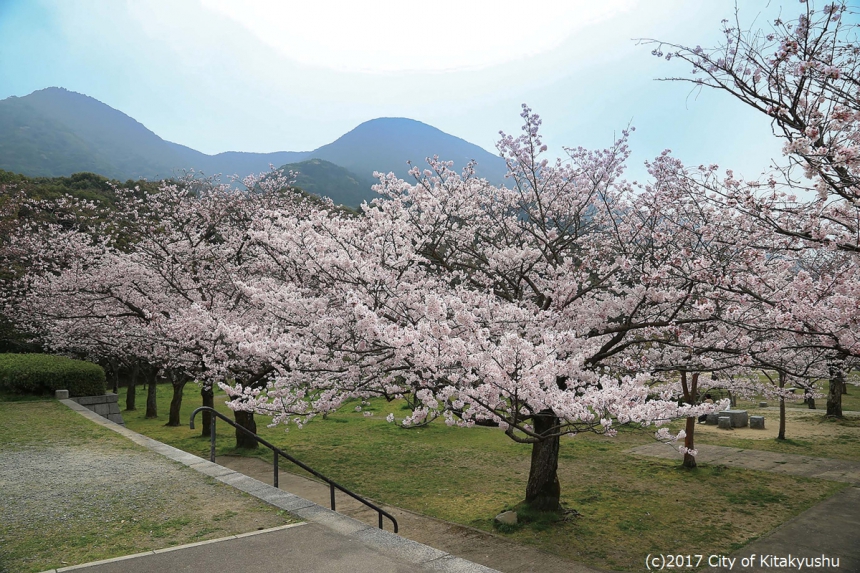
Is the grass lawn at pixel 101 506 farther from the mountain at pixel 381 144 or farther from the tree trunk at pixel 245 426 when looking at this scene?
the mountain at pixel 381 144

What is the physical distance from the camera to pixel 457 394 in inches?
283

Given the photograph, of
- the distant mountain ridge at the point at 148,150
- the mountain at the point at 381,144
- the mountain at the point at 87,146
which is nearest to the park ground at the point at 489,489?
the distant mountain ridge at the point at 148,150

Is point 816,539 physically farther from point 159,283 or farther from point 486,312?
point 159,283

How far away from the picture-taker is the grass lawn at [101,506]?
5121 millimetres

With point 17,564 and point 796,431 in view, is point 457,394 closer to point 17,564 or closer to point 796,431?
point 17,564

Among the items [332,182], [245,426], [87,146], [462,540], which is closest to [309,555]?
[462,540]

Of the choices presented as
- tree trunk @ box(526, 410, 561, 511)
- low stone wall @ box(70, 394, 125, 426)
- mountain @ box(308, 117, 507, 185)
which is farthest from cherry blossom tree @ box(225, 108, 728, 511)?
mountain @ box(308, 117, 507, 185)

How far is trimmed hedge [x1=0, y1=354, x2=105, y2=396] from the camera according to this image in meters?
15.9

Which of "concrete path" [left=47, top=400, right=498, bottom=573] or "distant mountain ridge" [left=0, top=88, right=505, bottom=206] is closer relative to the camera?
"concrete path" [left=47, top=400, right=498, bottom=573]

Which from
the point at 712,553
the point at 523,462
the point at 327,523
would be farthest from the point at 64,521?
Result: the point at 523,462

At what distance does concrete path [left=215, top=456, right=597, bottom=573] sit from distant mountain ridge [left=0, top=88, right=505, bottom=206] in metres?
56.7

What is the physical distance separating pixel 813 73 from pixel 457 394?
5.62m

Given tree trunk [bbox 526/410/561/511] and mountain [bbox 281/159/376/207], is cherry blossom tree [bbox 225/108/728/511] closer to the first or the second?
tree trunk [bbox 526/410/561/511]

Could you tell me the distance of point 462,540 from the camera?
9.16 metres
